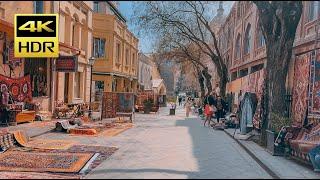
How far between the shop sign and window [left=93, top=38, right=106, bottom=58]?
1232cm

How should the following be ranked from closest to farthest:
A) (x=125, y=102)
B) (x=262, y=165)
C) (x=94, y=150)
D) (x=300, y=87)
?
(x=262, y=165) < (x=94, y=150) < (x=300, y=87) < (x=125, y=102)

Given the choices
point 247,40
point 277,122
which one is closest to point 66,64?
point 277,122

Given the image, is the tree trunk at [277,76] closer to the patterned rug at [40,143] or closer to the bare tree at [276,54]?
the bare tree at [276,54]

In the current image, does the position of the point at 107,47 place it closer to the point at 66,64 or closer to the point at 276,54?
the point at 66,64

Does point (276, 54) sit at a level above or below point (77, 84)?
above

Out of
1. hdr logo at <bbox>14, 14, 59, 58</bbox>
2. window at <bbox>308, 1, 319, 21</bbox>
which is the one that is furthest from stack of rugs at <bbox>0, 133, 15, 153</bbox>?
window at <bbox>308, 1, 319, 21</bbox>

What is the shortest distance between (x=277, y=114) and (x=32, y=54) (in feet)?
21.4

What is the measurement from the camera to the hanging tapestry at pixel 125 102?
20.6 m

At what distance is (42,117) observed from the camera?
17453 millimetres

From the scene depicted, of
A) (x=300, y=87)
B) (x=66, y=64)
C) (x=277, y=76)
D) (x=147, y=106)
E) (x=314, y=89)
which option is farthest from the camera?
(x=147, y=106)

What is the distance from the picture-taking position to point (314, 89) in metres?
11.5

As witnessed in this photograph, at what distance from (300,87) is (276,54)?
9.39ft

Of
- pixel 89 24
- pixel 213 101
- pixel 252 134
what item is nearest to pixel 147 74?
pixel 89 24

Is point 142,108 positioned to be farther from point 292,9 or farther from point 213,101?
point 292,9
